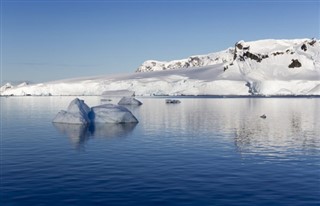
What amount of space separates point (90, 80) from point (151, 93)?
107 ft

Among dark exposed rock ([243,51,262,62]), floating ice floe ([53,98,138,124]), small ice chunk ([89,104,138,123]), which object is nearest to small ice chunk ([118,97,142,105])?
floating ice floe ([53,98,138,124])

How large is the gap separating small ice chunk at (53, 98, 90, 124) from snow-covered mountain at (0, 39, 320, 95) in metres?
113

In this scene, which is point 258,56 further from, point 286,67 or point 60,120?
point 60,120

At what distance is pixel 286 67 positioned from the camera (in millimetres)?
161750

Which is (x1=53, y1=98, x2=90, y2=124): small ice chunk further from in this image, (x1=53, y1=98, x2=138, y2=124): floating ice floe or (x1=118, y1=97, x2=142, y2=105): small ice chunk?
(x1=118, y1=97, x2=142, y2=105): small ice chunk

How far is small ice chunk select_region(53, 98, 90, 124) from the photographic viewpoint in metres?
34.8

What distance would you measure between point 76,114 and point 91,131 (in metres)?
4.60

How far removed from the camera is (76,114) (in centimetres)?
3494

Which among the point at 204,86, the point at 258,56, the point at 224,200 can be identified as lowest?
the point at 224,200

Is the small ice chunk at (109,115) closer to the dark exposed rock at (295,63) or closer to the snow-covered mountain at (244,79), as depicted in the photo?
the snow-covered mountain at (244,79)

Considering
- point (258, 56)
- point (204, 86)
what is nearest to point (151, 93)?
point (204, 86)

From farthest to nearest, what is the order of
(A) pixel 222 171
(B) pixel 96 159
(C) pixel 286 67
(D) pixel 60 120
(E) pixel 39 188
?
1. (C) pixel 286 67
2. (D) pixel 60 120
3. (B) pixel 96 159
4. (A) pixel 222 171
5. (E) pixel 39 188

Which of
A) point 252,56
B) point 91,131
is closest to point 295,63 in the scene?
point 252,56

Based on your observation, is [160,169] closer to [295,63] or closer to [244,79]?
[244,79]
